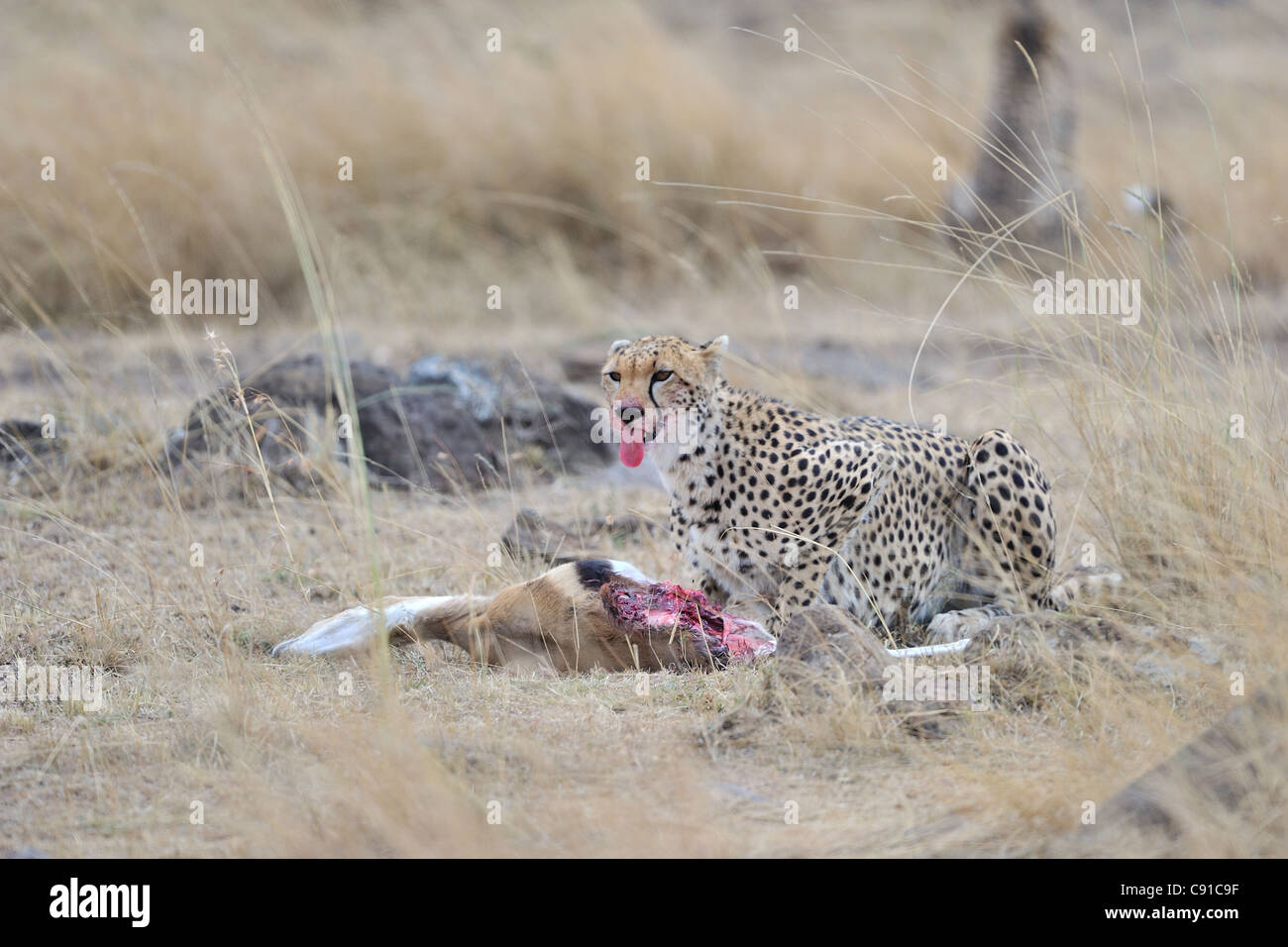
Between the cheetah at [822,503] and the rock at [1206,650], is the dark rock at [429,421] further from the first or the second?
the rock at [1206,650]

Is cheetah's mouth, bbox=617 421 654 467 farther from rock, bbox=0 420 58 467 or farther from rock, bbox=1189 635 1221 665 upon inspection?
rock, bbox=0 420 58 467

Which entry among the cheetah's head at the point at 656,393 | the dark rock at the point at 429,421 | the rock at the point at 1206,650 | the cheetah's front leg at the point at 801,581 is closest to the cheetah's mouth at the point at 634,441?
the cheetah's head at the point at 656,393

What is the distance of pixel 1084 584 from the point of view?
168 inches

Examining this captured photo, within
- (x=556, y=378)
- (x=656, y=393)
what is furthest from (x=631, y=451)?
(x=556, y=378)

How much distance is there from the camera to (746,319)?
9188 millimetres

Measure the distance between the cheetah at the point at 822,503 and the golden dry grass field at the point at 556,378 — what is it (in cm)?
29

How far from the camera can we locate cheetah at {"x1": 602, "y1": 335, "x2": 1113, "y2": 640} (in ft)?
14.1

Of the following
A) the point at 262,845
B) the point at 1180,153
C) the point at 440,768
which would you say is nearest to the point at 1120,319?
the point at 440,768

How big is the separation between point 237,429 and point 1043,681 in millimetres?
3315

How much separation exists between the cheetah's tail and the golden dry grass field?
88 mm

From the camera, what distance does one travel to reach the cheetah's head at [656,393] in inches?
167

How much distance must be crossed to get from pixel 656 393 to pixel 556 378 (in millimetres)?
3621

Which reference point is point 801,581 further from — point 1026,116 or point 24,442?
point 1026,116
